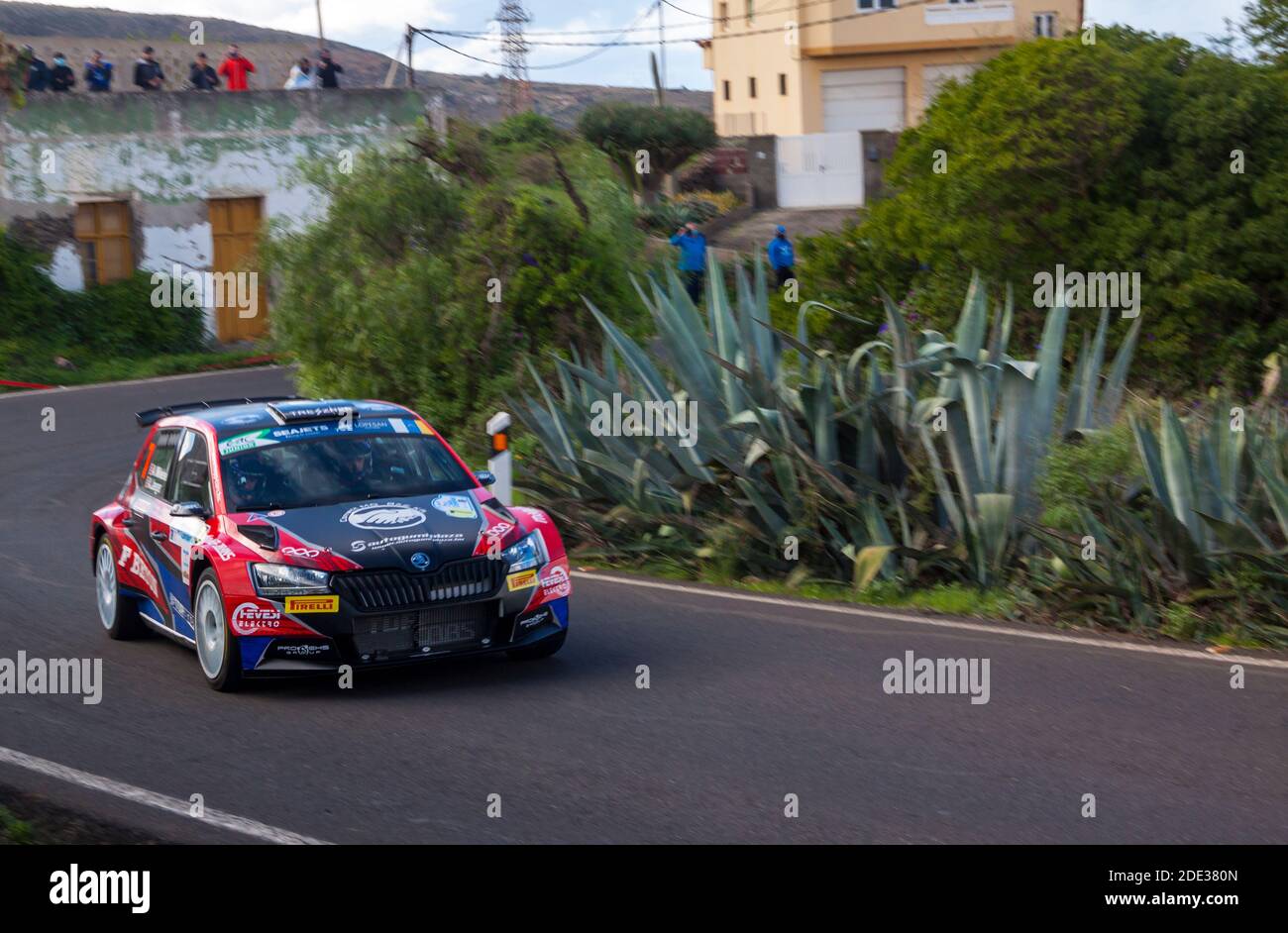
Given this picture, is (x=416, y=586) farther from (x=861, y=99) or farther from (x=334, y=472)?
(x=861, y=99)

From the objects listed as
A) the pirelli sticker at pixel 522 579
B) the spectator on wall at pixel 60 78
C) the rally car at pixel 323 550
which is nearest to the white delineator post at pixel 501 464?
the rally car at pixel 323 550

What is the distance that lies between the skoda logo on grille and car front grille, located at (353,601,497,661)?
0.55 meters

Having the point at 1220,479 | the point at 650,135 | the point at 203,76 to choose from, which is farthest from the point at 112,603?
the point at 650,135

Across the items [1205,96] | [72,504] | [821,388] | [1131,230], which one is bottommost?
[72,504]

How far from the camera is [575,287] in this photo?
19.7 meters

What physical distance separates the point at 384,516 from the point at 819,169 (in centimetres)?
4027

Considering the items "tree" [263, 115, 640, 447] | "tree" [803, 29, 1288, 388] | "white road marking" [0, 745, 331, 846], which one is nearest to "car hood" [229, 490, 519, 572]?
"white road marking" [0, 745, 331, 846]

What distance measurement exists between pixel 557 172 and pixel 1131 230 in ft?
22.1

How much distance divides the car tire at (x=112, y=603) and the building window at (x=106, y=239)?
25554 millimetres

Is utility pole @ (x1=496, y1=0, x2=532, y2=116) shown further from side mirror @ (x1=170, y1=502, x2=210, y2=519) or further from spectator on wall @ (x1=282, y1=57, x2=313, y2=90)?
side mirror @ (x1=170, y1=502, x2=210, y2=519)

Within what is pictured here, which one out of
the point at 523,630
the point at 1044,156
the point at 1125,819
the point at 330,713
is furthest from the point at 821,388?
the point at 1044,156

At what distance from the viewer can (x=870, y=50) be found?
5506 cm

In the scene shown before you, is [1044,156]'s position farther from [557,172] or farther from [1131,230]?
[557,172]

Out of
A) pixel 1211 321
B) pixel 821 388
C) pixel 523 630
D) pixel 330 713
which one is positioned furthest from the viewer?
pixel 1211 321
